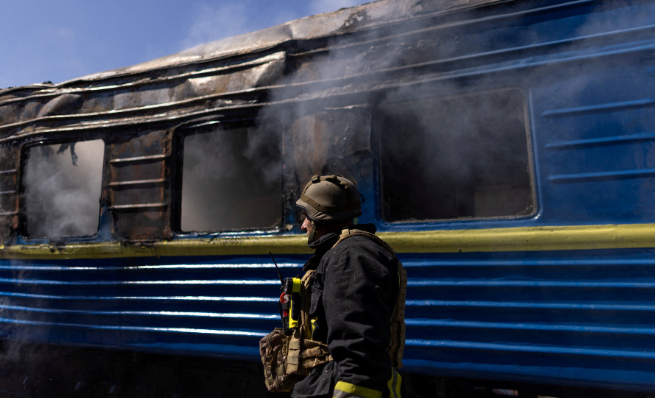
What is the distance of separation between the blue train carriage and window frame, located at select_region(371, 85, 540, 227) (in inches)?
0.5

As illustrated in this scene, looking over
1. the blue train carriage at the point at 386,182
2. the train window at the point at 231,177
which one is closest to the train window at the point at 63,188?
the blue train carriage at the point at 386,182

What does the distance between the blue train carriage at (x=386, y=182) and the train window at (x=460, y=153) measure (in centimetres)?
1

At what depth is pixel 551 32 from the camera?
8.38 feet

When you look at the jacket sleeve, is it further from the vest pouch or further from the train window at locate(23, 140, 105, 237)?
the train window at locate(23, 140, 105, 237)

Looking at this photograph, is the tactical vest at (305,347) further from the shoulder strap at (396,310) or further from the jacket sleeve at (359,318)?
the jacket sleeve at (359,318)

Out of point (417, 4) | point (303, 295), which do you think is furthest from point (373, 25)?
point (303, 295)

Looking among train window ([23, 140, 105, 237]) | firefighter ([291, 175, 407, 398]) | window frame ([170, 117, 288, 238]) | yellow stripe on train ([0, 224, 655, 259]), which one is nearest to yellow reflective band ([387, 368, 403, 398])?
firefighter ([291, 175, 407, 398])

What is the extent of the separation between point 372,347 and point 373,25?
7.81 ft

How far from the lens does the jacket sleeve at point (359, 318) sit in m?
1.31

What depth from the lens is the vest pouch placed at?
68.1 inches

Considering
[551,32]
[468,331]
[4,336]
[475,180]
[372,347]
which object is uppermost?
[551,32]

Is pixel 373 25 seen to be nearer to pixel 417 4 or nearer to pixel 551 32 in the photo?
pixel 417 4

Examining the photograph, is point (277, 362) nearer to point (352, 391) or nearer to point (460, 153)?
point (352, 391)

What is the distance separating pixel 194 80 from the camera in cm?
349
